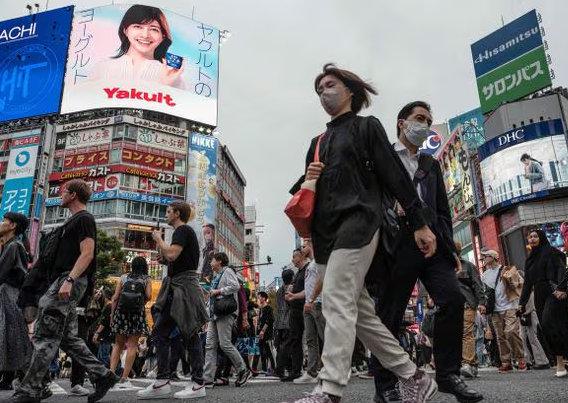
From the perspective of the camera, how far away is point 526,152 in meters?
31.4

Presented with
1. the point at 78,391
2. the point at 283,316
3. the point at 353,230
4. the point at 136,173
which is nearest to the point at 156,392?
the point at 78,391

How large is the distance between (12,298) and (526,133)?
33.4m

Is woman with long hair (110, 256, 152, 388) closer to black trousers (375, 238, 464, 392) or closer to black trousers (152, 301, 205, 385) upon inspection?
black trousers (152, 301, 205, 385)

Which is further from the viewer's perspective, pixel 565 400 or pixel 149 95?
pixel 149 95

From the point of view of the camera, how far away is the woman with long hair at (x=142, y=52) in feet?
140

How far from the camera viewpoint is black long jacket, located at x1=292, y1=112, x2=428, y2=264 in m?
2.38

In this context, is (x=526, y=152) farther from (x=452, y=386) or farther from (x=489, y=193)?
(x=452, y=386)

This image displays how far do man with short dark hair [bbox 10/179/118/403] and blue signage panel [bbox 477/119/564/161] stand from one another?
1295 inches

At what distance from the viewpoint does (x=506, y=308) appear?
776cm

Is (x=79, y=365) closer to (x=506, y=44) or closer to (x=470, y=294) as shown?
(x=470, y=294)

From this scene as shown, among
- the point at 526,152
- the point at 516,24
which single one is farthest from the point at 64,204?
the point at 516,24

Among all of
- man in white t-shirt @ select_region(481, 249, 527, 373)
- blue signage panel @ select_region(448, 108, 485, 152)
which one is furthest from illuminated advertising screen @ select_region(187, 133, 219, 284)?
man in white t-shirt @ select_region(481, 249, 527, 373)

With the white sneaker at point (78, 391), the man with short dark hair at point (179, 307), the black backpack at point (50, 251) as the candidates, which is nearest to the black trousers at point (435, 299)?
the man with short dark hair at point (179, 307)

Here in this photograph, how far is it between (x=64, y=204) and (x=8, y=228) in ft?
3.31
